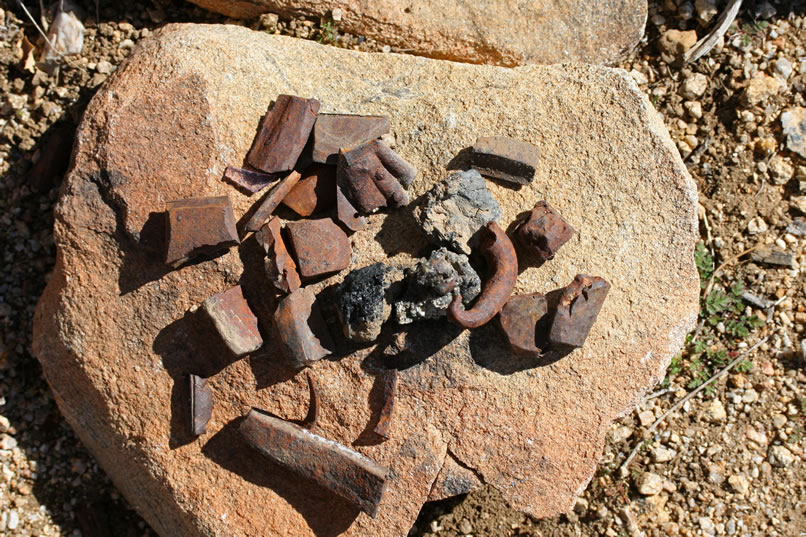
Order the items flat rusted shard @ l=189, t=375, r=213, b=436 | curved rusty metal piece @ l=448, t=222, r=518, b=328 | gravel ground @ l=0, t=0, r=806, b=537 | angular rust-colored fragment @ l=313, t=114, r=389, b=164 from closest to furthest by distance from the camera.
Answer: curved rusty metal piece @ l=448, t=222, r=518, b=328, flat rusted shard @ l=189, t=375, r=213, b=436, angular rust-colored fragment @ l=313, t=114, r=389, b=164, gravel ground @ l=0, t=0, r=806, b=537

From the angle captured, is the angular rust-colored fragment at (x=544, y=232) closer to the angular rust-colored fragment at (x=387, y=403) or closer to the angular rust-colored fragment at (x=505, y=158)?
the angular rust-colored fragment at (x=505, y=158)

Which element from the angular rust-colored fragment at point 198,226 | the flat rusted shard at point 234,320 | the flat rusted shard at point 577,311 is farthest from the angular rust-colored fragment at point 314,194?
the flat rusted shard at point 577,311

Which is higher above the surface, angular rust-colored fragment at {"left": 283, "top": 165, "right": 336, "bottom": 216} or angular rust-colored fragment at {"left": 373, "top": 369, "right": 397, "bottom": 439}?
angular rust-colored fragment at {"left": 283, "top": 165, "right": 336, "bottom": 216}

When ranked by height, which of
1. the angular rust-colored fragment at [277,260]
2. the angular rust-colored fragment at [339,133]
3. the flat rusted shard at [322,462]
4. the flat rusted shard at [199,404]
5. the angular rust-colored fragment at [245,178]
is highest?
the angular rust-colored fragment at [339,133]

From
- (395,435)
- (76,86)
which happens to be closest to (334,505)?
(395,435)

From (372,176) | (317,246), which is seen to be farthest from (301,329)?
(372,176)


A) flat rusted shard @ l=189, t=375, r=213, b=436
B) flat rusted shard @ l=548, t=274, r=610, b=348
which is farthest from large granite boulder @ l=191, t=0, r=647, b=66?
flat rusted shard @ l=189, t=375, r=213, b=436

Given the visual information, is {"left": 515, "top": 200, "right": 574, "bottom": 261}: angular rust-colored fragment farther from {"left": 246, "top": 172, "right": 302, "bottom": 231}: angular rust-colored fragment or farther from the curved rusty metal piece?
{"left": 246, "top": 172, "right": 302, "bottom": 231}: angular rust-colored fragment
